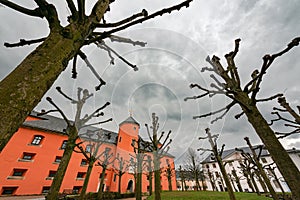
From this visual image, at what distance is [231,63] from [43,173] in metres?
26.6

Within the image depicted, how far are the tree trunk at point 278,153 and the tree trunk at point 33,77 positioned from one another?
10.5 ft

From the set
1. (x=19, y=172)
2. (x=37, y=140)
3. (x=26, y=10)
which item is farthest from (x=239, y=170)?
(x=26, y=10)

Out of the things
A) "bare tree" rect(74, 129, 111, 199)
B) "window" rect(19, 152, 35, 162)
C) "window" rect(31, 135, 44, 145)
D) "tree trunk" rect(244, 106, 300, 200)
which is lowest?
"tree trunk" rect(244, 106, 300, 200)

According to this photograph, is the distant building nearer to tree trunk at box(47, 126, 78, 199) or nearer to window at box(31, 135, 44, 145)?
window at box(31, 135, 44, 145)

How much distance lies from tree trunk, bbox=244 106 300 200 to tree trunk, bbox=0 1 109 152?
3.21m

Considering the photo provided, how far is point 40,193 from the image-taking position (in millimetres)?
20047

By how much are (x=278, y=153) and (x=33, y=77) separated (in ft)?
11.0

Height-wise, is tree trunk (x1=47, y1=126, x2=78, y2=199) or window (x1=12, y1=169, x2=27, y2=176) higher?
window (x1=12, y1=169, x2=27, y2=176)

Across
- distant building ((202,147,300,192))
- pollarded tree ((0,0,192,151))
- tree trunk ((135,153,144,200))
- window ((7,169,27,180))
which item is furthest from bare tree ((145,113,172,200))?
distant building ((202,147,300,192))

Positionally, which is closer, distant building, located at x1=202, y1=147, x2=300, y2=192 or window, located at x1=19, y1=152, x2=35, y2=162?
window, located at x1=19, y1=152, x2=35, y2=162

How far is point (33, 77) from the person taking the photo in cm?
105

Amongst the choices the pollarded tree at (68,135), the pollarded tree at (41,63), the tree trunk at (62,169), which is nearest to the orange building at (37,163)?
the pollarded tree at (68,135)

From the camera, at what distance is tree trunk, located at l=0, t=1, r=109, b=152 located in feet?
2.80

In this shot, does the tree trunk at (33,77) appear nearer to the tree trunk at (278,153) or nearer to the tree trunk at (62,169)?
the tree trunk at (278,153)
